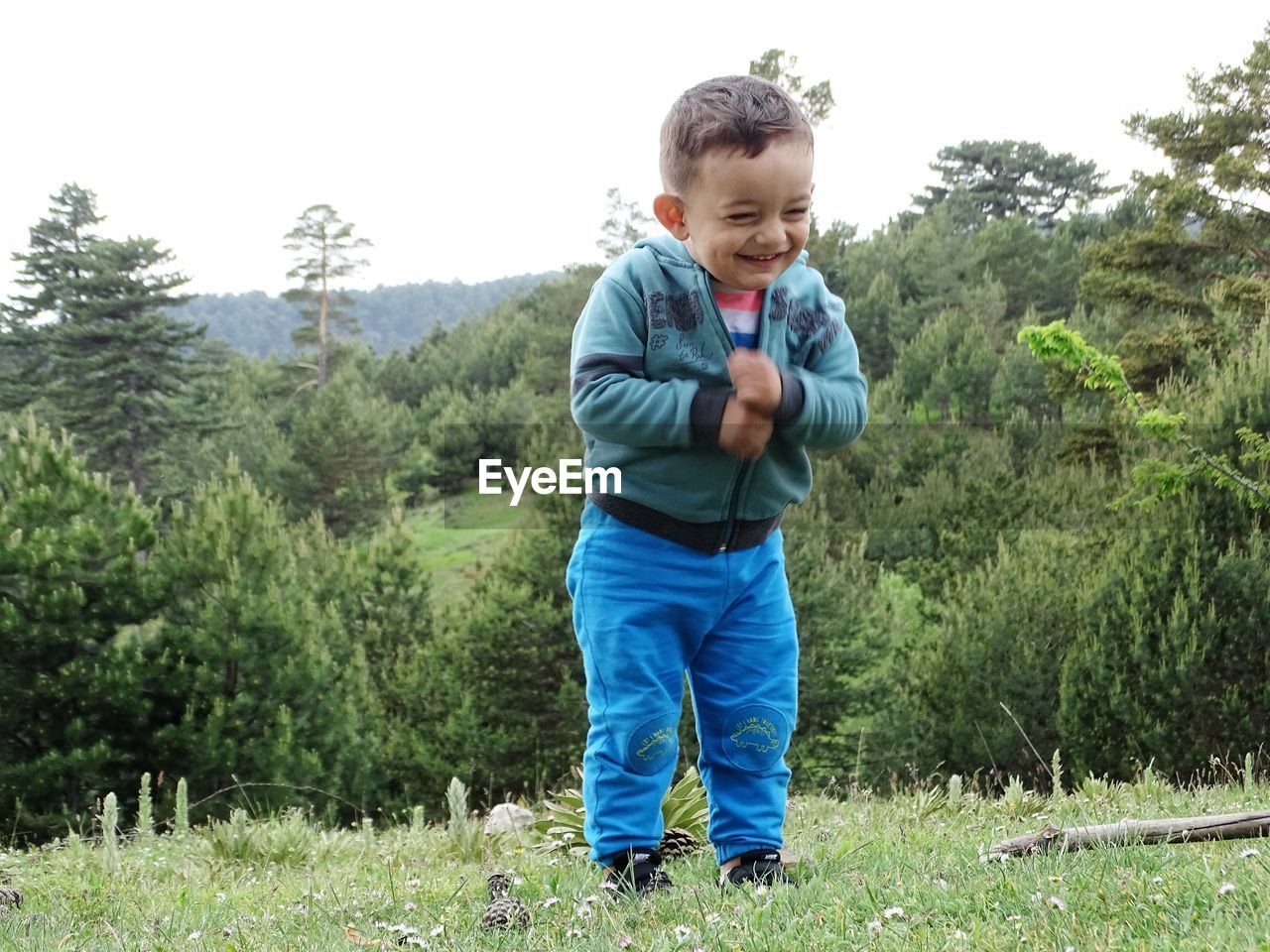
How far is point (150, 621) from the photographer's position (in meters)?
21.5

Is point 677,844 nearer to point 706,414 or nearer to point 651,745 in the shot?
point 651,745

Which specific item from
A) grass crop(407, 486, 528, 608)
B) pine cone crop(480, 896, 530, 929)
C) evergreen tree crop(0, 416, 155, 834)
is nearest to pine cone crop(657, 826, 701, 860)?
pine cone crop(480, 896, 530, 929)

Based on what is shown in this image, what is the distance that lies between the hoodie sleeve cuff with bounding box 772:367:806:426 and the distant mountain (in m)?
125

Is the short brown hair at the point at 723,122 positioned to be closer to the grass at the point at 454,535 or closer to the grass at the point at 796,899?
the grass at the point at 796,899

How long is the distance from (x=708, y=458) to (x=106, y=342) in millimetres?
40821

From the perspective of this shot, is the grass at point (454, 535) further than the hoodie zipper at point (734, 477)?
Yes

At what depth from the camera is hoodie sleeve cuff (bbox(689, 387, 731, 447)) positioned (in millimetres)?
2504

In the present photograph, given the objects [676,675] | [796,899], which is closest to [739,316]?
[676,675]

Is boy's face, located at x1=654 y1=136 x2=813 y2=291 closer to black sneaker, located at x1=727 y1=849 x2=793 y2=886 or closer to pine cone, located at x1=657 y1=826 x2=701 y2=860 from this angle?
black sneaker, located at x1=727 y1=849 x2=793 y2=886

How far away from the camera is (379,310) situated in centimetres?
15262

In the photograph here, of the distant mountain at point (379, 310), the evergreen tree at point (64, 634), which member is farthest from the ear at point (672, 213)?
the distant mountain at point (379, 310)

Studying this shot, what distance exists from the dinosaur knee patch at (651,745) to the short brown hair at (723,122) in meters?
1.14

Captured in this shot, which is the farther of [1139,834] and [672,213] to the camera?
[672,213]

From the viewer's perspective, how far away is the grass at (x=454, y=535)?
2019 inches
